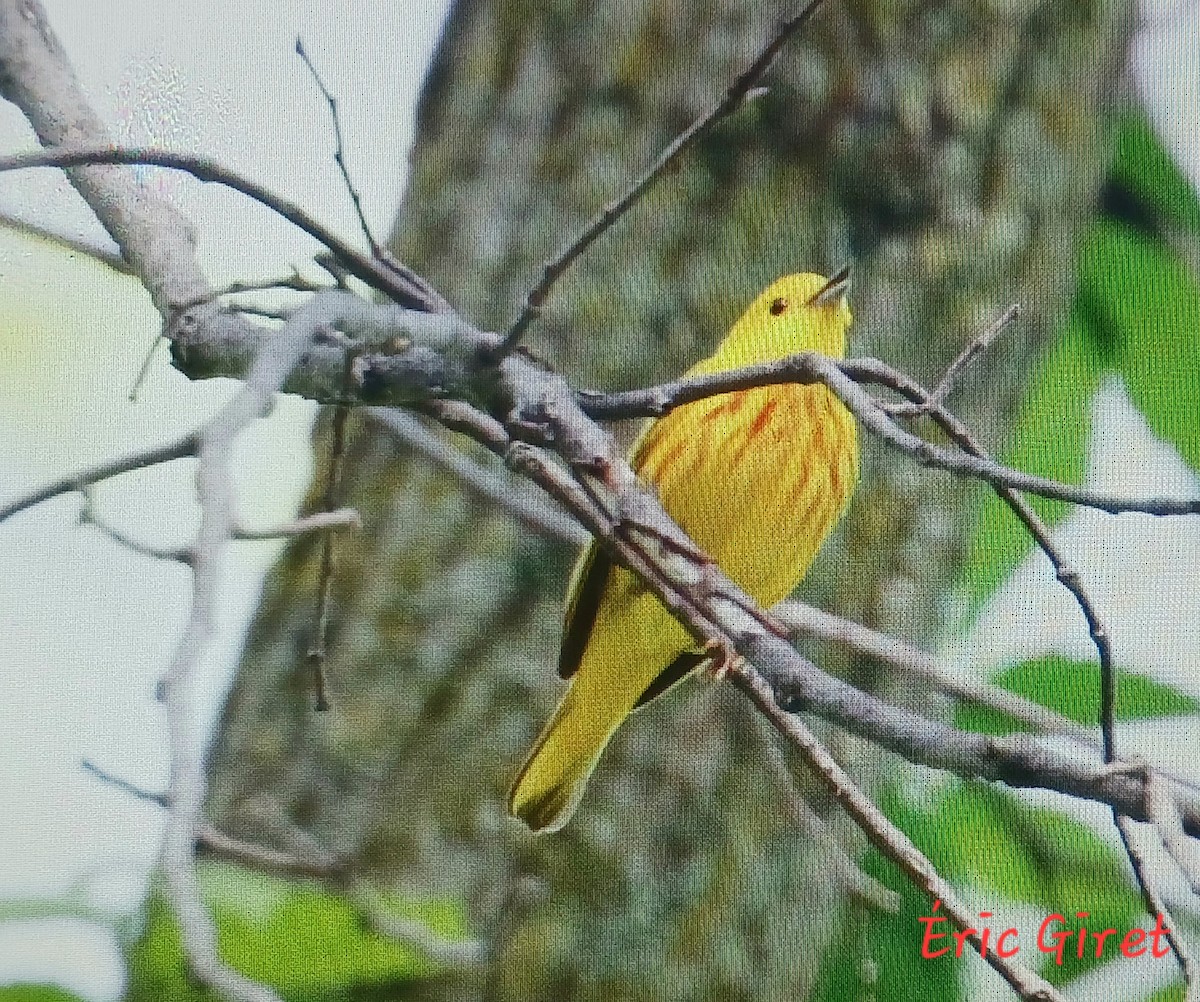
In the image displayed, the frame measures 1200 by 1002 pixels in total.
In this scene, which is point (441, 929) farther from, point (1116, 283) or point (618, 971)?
point (1116, 283)

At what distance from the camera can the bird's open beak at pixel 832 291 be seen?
763 millimetres

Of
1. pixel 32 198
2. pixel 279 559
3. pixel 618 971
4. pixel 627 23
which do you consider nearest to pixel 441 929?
pixel 618 971

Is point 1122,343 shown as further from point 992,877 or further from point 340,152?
point 340,152

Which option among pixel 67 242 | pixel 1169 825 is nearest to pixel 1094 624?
pixel 1169 825

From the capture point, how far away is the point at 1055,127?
84cm

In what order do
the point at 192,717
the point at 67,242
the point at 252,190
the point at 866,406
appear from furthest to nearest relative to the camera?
1. the point at 67,242
2. the point at 252,190
3. the point at 866,406
4. the point at 192,717

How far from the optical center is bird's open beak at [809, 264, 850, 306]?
763mm

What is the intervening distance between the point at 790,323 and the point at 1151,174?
0.24m

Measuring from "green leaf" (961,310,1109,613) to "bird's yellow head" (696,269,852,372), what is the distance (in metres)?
0.11

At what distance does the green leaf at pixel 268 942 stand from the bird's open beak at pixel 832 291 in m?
0.39

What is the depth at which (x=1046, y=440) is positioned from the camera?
2.49ft

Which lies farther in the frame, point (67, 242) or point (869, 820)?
point (67, 242)

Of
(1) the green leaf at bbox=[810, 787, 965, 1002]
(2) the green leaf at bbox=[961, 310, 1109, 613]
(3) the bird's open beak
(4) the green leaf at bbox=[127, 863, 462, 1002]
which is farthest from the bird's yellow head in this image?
(4) the green leaf at bbox=[127, 863, 462, 1002]

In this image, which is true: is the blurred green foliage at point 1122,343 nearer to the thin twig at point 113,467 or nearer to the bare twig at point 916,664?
the bare twig at point 916,664
